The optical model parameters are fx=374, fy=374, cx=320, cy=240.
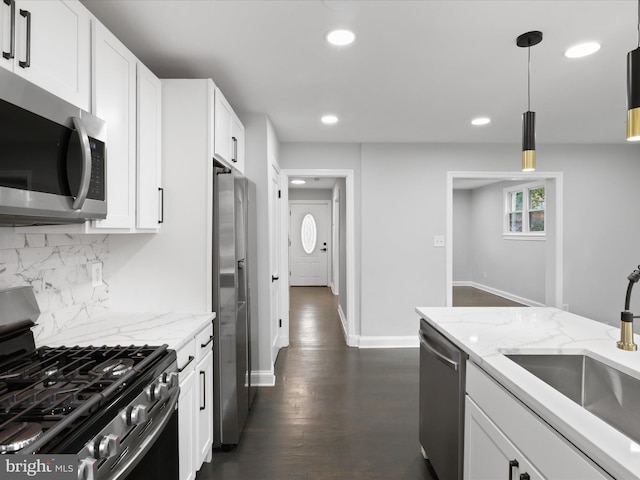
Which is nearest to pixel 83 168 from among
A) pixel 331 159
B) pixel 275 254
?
pixel 275 254

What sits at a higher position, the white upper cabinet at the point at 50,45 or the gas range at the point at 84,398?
the white upper cabinet at the point at 50,45

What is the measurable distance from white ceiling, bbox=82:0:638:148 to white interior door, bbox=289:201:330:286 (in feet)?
17.7

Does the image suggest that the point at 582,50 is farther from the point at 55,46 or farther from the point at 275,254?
the point at 275,254

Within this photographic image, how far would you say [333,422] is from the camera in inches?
107

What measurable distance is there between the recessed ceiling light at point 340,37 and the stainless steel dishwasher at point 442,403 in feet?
5.53

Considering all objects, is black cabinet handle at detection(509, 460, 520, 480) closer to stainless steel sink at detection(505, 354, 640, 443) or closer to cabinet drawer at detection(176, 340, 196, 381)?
stainless steel sink at detection(505, 354, 640, 443)

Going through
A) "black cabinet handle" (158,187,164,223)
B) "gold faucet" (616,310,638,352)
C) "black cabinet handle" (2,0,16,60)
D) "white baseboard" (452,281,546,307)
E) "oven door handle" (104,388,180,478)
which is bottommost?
"white baseboard" (452,281,546,307)

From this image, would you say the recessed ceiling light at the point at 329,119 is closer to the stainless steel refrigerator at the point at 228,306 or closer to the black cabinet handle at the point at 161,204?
the stainless steel refrigerator at the point at 228,306

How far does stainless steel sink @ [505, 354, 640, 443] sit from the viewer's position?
133 centimetres

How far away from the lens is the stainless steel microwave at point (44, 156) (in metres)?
1.11

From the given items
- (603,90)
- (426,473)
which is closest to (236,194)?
(426,473)

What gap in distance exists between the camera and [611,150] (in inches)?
184

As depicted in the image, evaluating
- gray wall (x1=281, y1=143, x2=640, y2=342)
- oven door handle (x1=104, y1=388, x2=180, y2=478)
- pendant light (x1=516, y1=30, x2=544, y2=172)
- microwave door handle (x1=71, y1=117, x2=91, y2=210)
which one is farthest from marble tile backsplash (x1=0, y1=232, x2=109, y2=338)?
gray wall (x1=281, y1=143, x2=640, y2=342)

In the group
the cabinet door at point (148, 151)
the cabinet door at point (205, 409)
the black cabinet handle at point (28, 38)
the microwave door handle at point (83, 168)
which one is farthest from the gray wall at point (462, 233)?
the black cabinet handle at point (28, 38)
